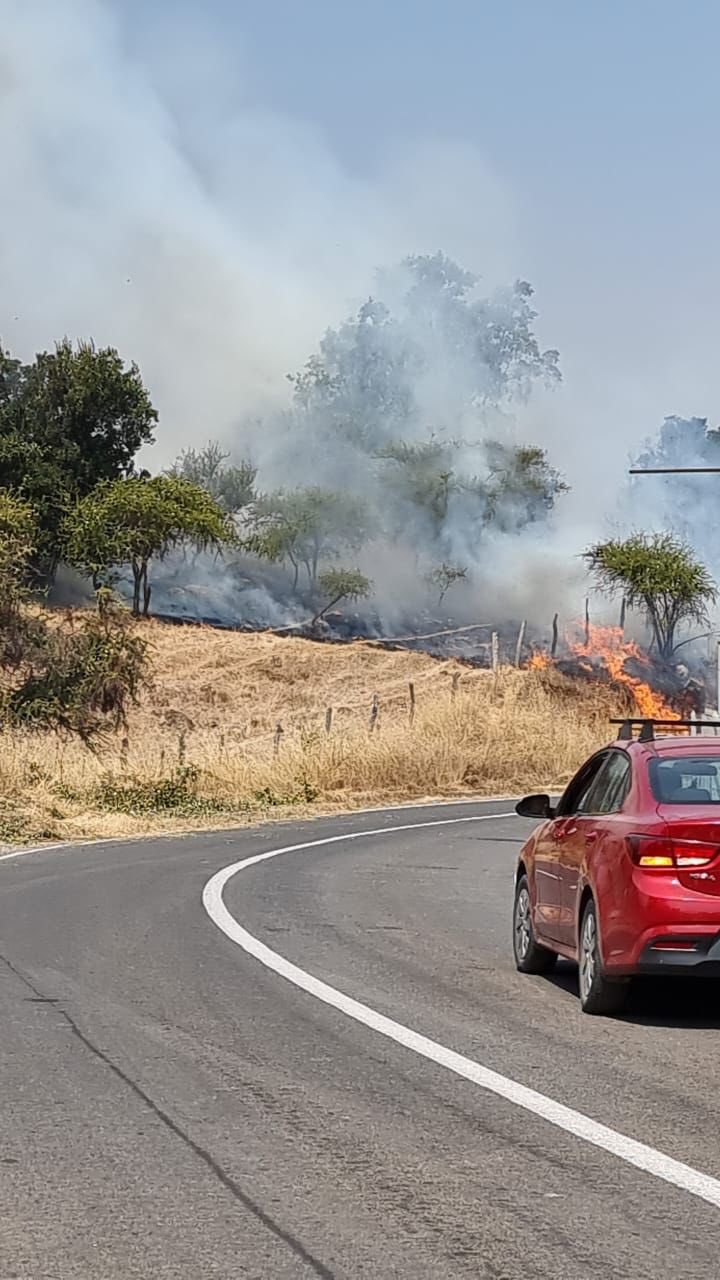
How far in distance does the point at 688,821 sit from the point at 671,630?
62782mm

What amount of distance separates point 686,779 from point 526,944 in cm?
240

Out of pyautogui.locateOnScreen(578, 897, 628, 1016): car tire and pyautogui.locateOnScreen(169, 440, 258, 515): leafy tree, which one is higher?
pyautogui.locateOnScreen(169, 440, 258, 515): leafy tree

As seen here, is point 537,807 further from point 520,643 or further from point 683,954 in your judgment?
point 520,643

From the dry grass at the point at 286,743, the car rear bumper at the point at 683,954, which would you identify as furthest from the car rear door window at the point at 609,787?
the dry grass at the point at 286,743

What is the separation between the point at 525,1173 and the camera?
676cm

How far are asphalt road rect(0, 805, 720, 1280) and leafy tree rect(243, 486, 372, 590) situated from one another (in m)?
67.9

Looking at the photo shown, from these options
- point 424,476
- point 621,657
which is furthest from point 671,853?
point 424,476

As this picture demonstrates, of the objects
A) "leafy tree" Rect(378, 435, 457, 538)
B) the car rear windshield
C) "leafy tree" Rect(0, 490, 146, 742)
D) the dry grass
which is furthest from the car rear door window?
"leafy tree" Rect(378, 435, 457, 538)

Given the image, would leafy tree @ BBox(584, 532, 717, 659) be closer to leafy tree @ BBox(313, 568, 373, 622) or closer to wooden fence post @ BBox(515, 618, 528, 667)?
wooden fence post @ BBox(515, 618, 528, 667)

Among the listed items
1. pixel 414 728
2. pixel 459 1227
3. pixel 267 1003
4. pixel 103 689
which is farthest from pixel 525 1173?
pixel 103 689

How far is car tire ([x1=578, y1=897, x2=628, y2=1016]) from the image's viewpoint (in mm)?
10594

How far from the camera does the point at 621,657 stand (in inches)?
2729

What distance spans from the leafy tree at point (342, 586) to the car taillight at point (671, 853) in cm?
7016

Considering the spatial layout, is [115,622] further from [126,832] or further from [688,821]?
[688,821]
